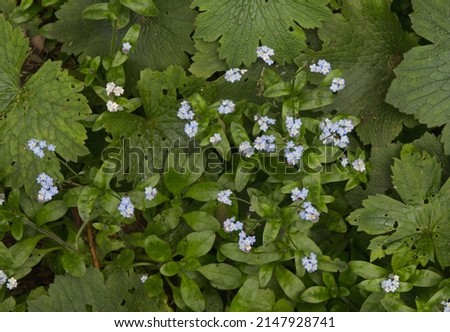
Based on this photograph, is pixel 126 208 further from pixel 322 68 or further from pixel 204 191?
pixel 322 68

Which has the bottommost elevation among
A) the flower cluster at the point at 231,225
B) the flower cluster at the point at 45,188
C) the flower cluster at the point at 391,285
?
the flower cluster at the point at 391,285

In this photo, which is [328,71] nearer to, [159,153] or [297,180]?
[297,180]

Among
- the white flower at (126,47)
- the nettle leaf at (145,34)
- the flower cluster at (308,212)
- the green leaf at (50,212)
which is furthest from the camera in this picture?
the nettle leaf at (145,34)

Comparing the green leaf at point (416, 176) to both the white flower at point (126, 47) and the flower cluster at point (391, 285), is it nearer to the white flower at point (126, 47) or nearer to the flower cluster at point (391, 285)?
the flower cluster at point (391, 285)

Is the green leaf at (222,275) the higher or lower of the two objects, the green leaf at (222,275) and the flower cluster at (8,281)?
the higher

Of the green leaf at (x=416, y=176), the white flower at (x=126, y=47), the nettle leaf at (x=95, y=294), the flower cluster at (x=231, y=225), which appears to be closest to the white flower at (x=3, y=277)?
the nettle leaf at (x=95, y=294)

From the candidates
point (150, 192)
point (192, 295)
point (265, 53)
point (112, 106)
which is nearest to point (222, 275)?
point (192, 295)
